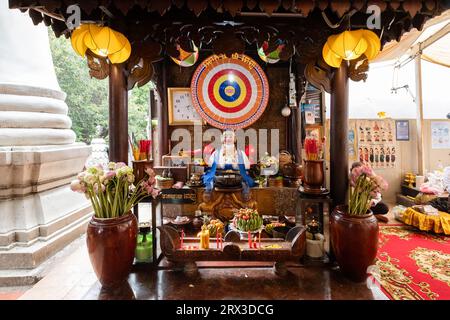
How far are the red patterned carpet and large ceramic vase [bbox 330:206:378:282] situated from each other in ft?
2.21

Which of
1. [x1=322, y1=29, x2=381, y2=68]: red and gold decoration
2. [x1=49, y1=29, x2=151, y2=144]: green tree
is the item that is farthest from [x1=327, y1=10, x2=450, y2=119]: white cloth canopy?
[x1=49, y1=29, x2=151, y2=144]: green tree

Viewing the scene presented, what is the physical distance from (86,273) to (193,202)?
2.19 metres

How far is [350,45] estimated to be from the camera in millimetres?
2262

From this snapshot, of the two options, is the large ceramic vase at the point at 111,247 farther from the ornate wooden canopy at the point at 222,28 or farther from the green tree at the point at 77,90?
the green tree at the point at 77,90


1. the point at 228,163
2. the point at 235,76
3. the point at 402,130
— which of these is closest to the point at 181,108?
the point at 235,76

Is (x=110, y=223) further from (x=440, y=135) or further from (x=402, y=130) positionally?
(x=440, y=135)

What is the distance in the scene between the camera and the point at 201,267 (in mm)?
2438

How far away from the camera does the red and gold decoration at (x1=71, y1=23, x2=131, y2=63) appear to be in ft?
7.36

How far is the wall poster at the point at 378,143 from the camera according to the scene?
23.2 ft

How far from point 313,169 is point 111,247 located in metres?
1.89

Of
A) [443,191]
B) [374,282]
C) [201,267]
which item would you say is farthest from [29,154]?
[443,191]
